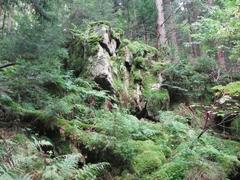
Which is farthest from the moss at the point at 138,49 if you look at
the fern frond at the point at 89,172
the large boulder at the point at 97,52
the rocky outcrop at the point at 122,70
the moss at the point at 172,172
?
the fern frond at the point at 89,172

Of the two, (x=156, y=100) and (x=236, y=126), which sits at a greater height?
(x=156, y=100)

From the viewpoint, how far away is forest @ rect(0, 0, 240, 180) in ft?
20.4

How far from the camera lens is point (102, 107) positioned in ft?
30.3

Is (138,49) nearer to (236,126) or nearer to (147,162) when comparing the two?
(236,126)

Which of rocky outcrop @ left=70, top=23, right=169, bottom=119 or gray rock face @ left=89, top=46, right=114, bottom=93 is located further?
rocky outcrop @ left=70, top=23, right=169, bottom=119

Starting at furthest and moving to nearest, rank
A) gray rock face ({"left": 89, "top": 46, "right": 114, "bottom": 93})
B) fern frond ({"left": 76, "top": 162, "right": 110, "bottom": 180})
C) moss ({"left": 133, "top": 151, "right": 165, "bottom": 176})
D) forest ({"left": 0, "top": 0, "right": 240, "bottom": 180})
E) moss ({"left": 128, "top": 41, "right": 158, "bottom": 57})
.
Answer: moss ({"left": 128, "top": 41, "right": 158, "bottom": 57}) → gray rock face ({"left": 89, "top": 46, "right": 114, "bottom": 93}) → moss ({"left": 133, "top": 151, "right": 165, "bottom": 176}) → forest ({"left": 0, "top": 0, "right": 240, "bottom": 180}) → fern frond ({"left": 76, "top": 162, "right": 110, "bottom": 180})

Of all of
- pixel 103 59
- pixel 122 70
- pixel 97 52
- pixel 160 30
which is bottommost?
pixel 122 70

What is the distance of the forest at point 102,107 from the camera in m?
6.23

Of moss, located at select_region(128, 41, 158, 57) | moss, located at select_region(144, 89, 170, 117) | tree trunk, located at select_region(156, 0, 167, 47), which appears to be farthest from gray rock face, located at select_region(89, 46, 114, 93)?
tree trunk, located at select_region(156, 0, 167, 47)

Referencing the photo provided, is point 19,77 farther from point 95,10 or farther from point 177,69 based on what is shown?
point 95,10

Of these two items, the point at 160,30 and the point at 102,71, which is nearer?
the point at 102,71

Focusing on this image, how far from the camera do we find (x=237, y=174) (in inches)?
285

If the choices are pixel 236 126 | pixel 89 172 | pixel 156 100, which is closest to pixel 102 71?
pixel 156 100

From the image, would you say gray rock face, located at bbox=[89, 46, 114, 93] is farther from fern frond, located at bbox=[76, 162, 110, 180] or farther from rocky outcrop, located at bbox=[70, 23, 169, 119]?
fern frond, located at bbox=[76, 162, 110, 180]
